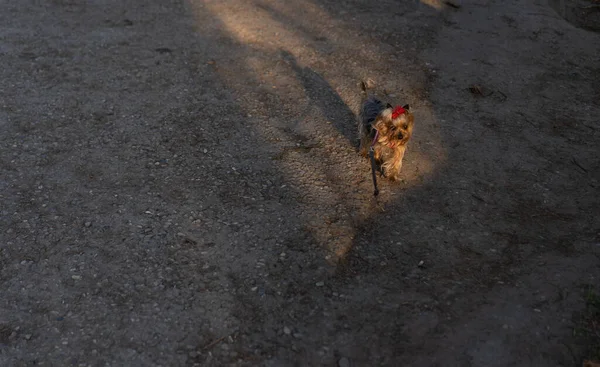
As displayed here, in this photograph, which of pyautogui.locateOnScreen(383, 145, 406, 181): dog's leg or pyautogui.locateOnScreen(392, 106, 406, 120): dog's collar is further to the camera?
pyautogui.locateOnScreen(383, 145, 406, 181): dog's leg

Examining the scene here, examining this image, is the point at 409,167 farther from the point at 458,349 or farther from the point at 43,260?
the point at 43,260

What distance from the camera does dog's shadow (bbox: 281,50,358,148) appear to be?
7.03 m

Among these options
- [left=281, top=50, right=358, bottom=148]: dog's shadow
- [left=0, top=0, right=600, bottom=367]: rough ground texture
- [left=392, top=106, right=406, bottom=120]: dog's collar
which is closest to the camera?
[left=0, top=0, right=600, bottom=367]: rough ground texture

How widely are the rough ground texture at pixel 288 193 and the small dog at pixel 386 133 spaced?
217mm

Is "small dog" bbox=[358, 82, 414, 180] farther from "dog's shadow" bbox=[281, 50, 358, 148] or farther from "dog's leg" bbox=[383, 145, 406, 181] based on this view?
"dog's shadow" bbox=[281, 50, 358, 148]

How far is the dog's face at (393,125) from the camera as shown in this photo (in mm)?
5672

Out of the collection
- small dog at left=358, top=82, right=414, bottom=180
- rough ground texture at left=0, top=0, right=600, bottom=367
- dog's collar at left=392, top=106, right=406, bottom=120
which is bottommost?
rough ground texture at left=0, top=0, right=600, bottom=367

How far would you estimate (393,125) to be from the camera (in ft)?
18.7

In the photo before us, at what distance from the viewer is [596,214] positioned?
566 cm

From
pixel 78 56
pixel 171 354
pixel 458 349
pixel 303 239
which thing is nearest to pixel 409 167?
pixel 303 239

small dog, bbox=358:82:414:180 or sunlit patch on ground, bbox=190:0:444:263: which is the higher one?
small dog, bbox=358:82:414:180

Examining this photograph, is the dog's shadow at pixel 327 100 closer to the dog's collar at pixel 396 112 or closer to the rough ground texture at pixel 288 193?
the rough ground texture at pixel 288 193

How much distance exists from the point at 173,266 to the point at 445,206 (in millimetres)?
2457

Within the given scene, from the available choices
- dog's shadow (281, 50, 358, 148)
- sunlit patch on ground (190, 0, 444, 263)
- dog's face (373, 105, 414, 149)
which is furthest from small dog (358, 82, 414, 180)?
dog's shadow (281, 50, 358, 148)
